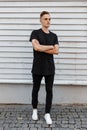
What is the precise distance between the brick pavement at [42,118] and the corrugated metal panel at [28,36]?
0.54 m

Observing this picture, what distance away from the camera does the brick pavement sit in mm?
6039

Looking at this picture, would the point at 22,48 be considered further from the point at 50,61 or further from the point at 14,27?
the point at 50,61

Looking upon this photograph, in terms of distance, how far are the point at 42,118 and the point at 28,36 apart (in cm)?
166

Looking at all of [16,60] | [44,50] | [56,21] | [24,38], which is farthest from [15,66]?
[44,50]

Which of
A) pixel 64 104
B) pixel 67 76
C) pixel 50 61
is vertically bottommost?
pixel 64 104

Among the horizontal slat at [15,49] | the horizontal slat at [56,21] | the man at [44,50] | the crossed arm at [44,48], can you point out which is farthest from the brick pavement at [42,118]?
the horizontal slat at [56,21]

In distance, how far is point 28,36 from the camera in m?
7.07

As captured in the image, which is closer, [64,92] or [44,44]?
[44,44]

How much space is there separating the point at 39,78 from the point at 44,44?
0.60 m

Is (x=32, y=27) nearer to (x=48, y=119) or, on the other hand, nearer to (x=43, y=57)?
(x=43, y=57)

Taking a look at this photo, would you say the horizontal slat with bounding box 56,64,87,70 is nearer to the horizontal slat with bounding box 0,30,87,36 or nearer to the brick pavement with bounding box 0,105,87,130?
the horizontal slat with bounding box 0,30,87,36

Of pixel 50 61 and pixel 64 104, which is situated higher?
pixel 50 61

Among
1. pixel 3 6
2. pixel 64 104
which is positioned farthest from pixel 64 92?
pixel 3 6

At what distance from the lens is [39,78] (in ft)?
20.4
